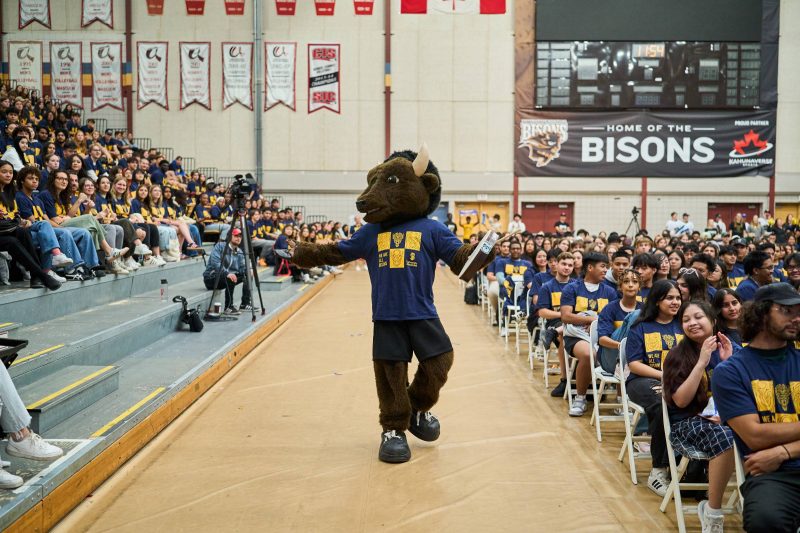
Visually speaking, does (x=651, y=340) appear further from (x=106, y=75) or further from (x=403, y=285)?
(x=106, y=75)

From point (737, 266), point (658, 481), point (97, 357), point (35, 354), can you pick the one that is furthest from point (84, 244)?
point (737, 266)

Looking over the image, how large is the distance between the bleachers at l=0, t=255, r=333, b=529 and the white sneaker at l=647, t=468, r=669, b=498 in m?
3.12

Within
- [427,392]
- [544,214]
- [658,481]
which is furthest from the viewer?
[544,214]

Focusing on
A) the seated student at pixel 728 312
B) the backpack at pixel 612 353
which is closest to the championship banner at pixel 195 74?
the backpack at pixel 612 353

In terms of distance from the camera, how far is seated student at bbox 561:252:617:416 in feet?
18.6

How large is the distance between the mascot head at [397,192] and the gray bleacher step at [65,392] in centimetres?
216

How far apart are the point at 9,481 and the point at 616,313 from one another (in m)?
4.06

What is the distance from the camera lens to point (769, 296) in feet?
9.85

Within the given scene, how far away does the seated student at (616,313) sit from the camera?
17.0 ft

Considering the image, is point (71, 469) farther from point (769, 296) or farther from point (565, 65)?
point (565, 65)

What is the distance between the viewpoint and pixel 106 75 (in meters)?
22.3

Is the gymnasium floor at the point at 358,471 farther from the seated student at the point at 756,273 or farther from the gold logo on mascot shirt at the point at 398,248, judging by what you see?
the seated student at the point at 756,273

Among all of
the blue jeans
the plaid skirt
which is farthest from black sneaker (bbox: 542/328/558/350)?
the blue jeans

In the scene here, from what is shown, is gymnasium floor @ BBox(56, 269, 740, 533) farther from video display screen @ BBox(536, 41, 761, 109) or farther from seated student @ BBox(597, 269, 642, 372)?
video display screen @ BBox(536, 41, 761, 109)
